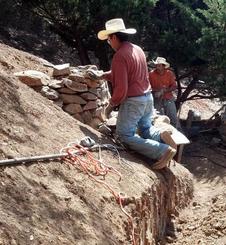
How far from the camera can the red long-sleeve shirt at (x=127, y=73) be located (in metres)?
5.94

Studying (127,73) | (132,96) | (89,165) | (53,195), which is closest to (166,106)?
(132,96)

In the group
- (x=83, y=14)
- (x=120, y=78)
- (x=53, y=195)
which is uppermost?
(x=83, y=14)

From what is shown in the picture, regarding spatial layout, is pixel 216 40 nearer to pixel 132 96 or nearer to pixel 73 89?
Result: pixel 73 89

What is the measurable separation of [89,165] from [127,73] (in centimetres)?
131

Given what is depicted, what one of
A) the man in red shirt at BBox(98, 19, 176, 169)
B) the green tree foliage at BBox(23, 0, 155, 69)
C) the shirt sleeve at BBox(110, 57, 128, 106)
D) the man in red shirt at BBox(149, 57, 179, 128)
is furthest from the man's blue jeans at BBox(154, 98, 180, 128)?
the shirt sleeve at BBox(110, 57, 128, 106)

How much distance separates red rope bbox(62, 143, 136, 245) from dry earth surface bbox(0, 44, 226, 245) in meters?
0.11

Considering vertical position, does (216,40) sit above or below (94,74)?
above

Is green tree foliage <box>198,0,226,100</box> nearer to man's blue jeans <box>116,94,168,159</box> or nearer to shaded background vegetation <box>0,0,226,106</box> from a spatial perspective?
shaded background vegetation <box>0,0,226,106</box>

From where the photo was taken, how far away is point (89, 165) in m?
5.40

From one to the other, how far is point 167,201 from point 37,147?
7.37ft

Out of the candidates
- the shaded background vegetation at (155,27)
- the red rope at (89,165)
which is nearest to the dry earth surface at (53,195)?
the red rope at (89,165)

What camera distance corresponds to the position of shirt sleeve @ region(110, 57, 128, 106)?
19.5 ft

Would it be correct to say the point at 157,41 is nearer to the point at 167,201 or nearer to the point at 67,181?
the point at 167,201

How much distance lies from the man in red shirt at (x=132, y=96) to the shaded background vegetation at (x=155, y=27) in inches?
218
